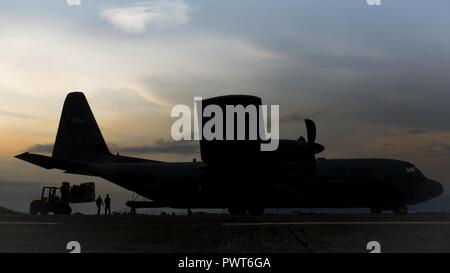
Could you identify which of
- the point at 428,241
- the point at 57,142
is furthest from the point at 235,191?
the point at 57,142

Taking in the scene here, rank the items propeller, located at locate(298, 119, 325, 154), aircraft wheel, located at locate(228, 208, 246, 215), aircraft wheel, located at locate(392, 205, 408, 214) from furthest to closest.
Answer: aircraft wheel, located at locate(392, 205, 408, 214)
aircraft wheel, located at locate(228, 208, 246, 215)
propeller, located at locate(298, 119, 325, 154)

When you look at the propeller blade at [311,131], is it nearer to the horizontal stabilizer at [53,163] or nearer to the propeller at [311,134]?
the propeller at [311,134]

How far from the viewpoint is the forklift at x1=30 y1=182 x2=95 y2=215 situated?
47.4 meters

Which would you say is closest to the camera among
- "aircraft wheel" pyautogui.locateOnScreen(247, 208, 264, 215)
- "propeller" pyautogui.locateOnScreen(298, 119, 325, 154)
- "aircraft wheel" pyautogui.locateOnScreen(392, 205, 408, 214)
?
"propeller" pyautogui.locateOnScreen(298, 119, 325, 154)

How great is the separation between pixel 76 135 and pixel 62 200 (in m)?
6.74

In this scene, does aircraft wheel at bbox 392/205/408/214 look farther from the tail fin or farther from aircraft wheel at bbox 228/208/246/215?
the tail fin

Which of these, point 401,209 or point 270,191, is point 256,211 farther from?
point 401,209

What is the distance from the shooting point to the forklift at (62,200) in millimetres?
47438

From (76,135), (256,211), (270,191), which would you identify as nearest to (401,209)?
(256,211)

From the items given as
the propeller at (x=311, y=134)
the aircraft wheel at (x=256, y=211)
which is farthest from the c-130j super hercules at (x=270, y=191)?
the propeller at (x=311, y=134)

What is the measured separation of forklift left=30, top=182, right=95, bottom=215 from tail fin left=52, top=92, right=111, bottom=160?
4173 millimetres

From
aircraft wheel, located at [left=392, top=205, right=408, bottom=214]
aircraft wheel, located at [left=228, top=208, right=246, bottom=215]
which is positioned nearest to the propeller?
aircraft wheel, located at [left=228, top=208, right=246, bottom=215]

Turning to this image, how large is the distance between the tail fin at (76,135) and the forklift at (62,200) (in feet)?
13.7
